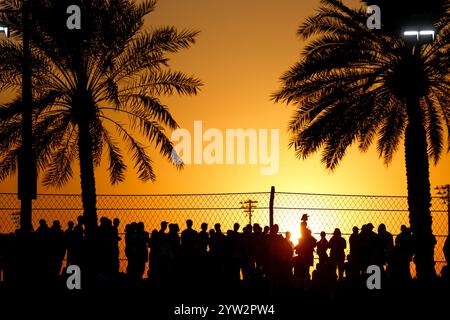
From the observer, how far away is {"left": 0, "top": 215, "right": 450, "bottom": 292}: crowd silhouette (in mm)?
18734

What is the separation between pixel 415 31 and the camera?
19.4 meters

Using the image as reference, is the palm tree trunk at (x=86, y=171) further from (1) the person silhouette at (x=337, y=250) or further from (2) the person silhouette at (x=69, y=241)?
(1) the person silhouette at (x=337, y=250)

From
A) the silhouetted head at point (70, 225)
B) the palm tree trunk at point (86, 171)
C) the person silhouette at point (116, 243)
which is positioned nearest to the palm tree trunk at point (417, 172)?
the person silhouette at point (116, 243)

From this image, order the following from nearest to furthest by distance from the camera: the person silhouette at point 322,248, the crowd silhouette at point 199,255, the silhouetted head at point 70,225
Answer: the crowd silhouette at point 199,255 → the silhouetted head at point 70,225 → the person silhouette at point 322,248

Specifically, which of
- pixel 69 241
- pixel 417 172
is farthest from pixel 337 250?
pixel 69 241

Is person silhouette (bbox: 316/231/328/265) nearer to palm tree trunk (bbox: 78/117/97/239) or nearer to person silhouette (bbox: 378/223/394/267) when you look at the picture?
person silhouette (bbox: 378/223/394/267)

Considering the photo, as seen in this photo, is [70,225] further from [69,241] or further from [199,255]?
[199,255]

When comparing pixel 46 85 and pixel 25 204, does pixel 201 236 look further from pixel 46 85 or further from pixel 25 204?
pixel 46 85

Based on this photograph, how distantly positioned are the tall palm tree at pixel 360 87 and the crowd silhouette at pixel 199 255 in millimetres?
3625

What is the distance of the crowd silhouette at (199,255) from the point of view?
1873 centimetres

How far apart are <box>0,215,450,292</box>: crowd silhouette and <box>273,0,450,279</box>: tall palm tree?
3.62m

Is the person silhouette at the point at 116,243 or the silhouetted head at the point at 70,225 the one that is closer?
the person silhouette at the point at 116,243

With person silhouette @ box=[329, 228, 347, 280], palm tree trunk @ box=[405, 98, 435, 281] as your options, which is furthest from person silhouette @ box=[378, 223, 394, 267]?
palm tree trunk @ box=[405, 98, 435, 281]

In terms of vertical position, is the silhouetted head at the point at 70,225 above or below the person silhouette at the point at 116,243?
above
